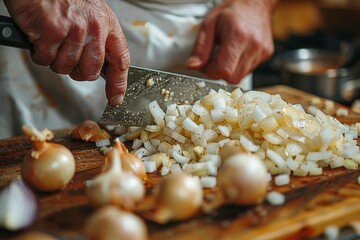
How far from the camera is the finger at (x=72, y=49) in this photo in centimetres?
122

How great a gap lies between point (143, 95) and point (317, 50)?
1.48 metres

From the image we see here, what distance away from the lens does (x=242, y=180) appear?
39.0 inches

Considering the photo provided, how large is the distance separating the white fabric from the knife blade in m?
0.37

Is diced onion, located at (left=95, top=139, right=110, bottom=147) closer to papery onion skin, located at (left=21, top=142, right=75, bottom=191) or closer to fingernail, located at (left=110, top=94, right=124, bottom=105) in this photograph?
fingernail, located at (left=110, top=94, right=124, bottom=105)

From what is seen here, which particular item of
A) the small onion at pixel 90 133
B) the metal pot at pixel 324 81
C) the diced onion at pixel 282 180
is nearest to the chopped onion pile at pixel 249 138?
the diced onion at pixel 282 180

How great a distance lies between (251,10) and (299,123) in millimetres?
728

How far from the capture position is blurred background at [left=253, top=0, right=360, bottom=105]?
2184 millimetres

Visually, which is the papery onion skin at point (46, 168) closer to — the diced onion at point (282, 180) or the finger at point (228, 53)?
the diced onion at point (282, 180)

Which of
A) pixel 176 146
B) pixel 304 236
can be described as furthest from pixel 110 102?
pixel 304 236

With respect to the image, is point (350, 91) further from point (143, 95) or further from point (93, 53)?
point (93, 53)

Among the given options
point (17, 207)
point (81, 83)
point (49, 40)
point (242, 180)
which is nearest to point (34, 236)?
point (17, 207)

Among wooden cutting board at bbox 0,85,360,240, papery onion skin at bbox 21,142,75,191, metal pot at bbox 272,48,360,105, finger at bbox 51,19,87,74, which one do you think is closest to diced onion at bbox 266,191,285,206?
wooden cutting board at bbox 0,85,360,240

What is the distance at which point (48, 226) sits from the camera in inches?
39.8

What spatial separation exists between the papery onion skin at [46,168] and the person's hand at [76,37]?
0.78 ft
